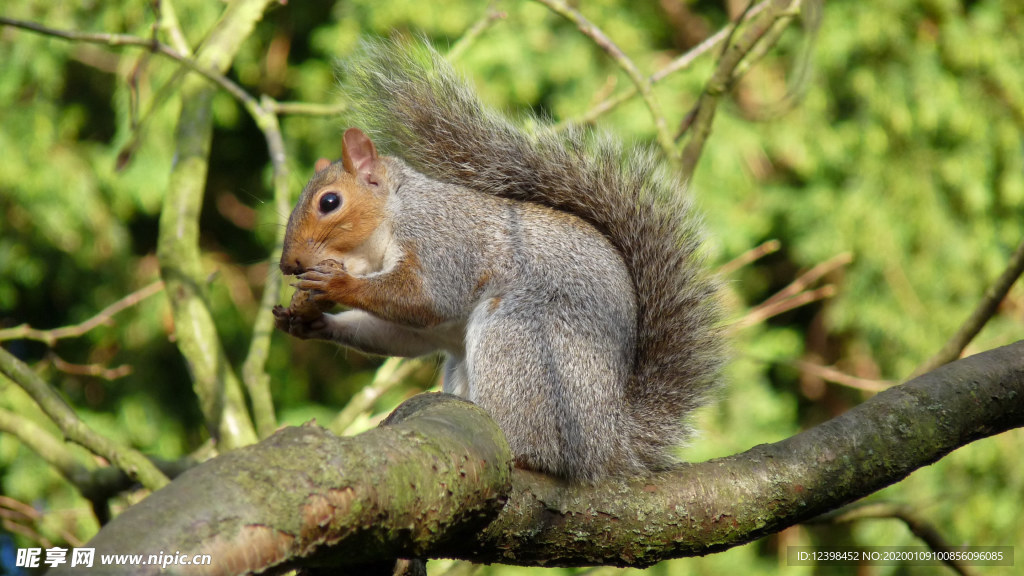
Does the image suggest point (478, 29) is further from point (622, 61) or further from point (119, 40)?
point (119, 40)

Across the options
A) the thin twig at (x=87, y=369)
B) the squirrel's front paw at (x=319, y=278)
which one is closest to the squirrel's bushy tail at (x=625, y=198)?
the squirrel's front paw at (x=319, y=278)

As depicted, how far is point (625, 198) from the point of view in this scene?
2.01 metres

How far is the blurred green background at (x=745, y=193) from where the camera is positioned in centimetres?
413

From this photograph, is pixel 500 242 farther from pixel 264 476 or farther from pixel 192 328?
pixel 264 476

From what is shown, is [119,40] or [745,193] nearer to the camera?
[119,40]

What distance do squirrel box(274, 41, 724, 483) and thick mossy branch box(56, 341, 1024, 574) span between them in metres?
0.23

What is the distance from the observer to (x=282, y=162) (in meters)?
2.37

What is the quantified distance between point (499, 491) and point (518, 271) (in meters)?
0.79

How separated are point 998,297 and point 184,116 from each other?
210 centimetres

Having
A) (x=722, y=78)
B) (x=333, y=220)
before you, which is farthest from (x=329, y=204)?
(x=722, y=78)

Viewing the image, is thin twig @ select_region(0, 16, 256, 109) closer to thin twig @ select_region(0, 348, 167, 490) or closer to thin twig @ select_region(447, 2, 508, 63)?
thin twig @ select_region(447, 2, 508, 63)

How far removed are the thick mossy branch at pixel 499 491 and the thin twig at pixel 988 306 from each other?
30 cm

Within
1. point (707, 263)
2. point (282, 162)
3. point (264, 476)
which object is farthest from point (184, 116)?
point (264, 476)

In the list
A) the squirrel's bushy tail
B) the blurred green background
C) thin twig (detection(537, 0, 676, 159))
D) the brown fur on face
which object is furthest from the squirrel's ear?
the blurred green background
